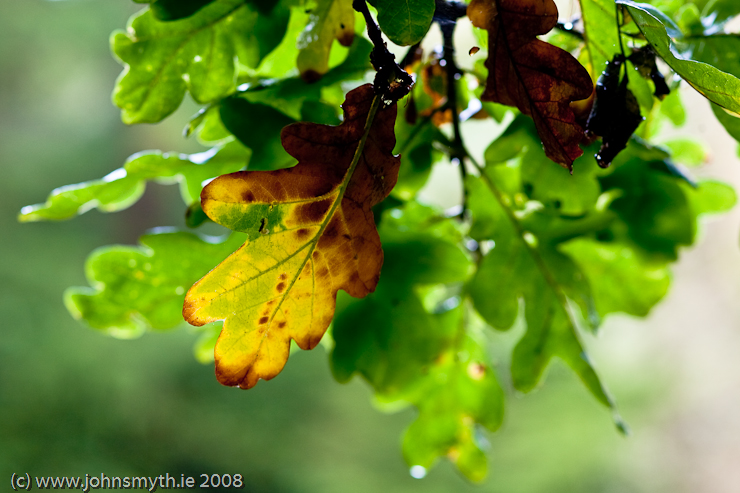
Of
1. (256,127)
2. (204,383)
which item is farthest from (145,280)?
(204,383)

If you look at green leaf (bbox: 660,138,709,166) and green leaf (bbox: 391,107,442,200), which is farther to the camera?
green leaf (bbox: 660,138,709,166)

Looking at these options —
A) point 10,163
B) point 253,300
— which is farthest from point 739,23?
point 10,163

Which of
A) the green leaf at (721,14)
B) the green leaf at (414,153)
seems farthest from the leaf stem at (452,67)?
the green leaf at (721,14)

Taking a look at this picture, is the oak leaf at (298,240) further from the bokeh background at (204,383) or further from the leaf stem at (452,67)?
the bokeh background at (204,383)

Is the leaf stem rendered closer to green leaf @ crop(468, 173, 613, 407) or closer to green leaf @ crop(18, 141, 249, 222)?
green leaf @ crop(468, 173, 613, 407)

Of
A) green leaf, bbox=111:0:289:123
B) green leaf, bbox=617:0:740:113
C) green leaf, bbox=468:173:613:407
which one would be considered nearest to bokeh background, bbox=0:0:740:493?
green leaf, bbox=468:173:613:407
